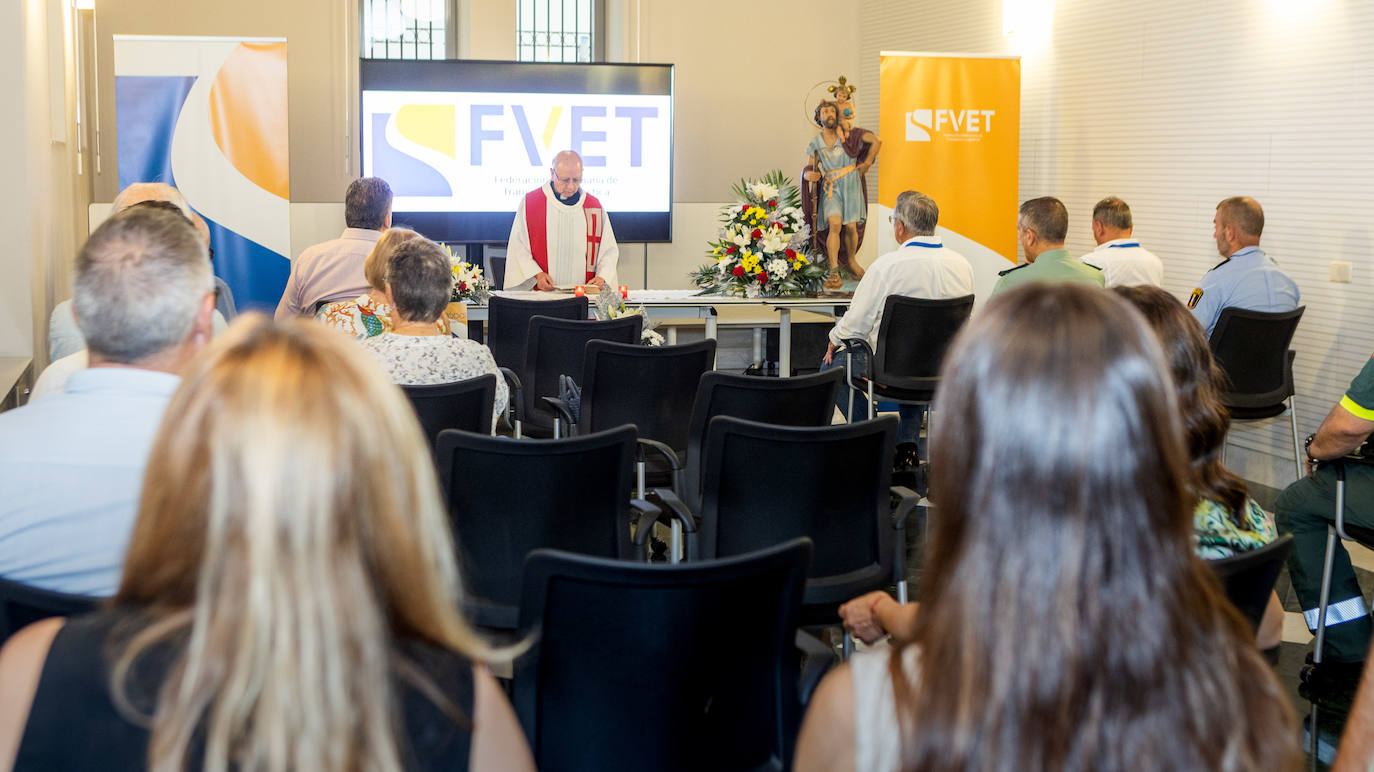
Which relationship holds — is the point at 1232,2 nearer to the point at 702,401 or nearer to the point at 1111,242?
the point at 1111,242

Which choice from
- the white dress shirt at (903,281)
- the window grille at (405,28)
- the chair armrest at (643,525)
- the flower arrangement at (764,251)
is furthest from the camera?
→ the window grille at (405,28)

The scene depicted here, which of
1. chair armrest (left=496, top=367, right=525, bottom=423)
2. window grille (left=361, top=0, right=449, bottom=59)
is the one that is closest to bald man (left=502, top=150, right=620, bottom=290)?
chair armrest (left=496, top=367, right=525, bottom=423)

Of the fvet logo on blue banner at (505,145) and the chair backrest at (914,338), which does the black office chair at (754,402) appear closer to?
the chair backrest at (914,338)

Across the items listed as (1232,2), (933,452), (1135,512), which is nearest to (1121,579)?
(1135,512)

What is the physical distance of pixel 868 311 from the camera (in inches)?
251

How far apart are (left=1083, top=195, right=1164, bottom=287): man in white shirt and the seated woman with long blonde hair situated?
19.7 feet

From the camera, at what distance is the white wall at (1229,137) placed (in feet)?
19.9

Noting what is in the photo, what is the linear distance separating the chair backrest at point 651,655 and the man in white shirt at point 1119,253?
16.4 ft

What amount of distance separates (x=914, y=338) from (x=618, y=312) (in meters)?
1.44

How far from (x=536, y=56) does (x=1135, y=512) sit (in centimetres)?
1013

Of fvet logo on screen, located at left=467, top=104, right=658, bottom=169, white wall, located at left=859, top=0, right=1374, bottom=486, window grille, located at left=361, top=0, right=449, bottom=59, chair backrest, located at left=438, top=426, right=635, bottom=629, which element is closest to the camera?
chair backrest, located at left=438, top=426, right=635, bottom=629

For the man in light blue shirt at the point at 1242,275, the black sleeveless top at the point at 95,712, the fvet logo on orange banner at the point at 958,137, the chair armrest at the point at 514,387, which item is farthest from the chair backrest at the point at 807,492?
the fvet logo on orange banner at the point at 958,137

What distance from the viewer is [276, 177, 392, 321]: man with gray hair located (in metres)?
5.39

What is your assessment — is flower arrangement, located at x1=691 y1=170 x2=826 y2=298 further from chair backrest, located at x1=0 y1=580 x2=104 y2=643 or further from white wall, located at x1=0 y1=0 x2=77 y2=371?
chair backrest, located at x1=0 y1=580 x2=104 y2=643
